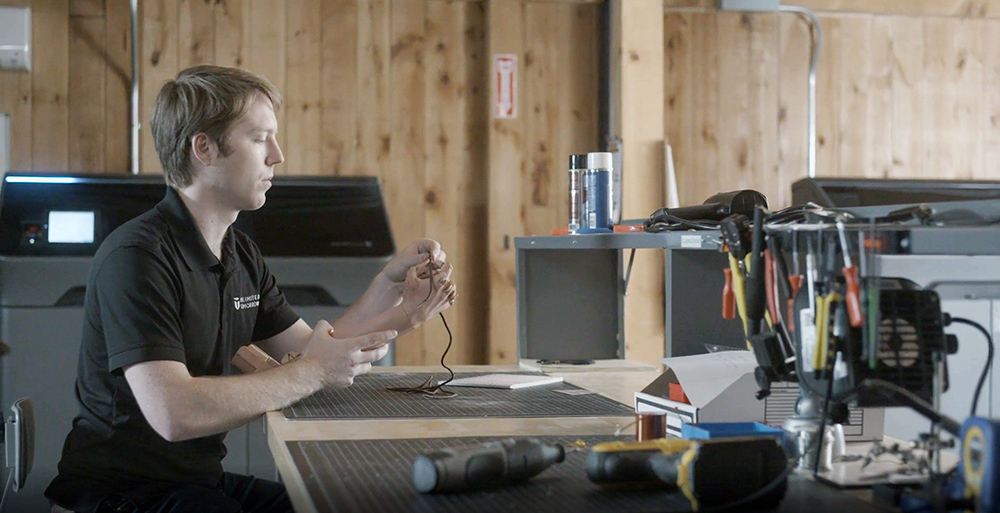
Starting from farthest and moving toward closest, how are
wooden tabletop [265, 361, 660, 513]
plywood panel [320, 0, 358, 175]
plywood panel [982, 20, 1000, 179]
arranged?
plywood panel [982, 20, 1000, 179], plywood panel [320, 0, 358, 175], wooden tabletop [265, 361, 660, 513]

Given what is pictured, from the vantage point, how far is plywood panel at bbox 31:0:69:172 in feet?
12.3

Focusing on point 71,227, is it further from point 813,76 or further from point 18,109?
point 813,76

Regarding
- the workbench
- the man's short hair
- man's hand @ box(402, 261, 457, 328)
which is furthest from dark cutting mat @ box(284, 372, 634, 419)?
the man's short hair

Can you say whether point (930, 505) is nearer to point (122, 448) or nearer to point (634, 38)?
point (122, 448)

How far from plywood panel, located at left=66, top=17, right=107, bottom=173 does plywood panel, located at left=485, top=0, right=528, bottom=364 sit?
4.67 feet

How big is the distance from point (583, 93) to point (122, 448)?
2.77 metres

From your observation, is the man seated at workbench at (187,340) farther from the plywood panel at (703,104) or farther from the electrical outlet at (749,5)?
the electrical outlet at (749,5)

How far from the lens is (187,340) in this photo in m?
1.81

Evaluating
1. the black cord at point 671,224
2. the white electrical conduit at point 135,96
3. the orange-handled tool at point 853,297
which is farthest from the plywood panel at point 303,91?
the orange-handled tool at point 853,297

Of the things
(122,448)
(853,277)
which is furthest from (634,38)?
(853,277)

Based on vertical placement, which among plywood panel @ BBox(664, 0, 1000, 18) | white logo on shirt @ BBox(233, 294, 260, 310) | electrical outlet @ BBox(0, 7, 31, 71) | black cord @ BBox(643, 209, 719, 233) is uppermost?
plywood panel @ BBox(664, 0, 1000, 18)

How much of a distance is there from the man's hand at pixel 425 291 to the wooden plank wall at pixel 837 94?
2.23 m

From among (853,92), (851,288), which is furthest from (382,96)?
(851,288)

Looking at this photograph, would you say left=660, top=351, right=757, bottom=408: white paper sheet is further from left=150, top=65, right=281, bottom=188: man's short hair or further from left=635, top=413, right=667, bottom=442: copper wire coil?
left=150, top=65, right=281, bottom=188: man's short hair
